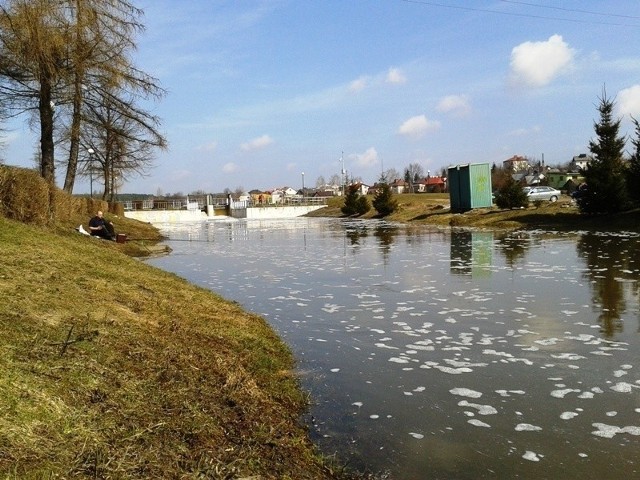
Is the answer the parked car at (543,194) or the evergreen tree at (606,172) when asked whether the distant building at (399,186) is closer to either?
the parked car at (543,194)

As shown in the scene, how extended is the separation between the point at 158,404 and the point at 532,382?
3682 mm

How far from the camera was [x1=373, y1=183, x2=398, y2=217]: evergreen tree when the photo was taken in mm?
56094

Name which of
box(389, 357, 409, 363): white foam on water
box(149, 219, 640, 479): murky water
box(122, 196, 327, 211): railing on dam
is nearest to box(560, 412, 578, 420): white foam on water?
box(149, 219, 640, 479): murky water

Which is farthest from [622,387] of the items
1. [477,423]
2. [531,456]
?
[531,456]

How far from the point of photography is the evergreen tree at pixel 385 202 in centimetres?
5609

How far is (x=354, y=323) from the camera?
8.59 m

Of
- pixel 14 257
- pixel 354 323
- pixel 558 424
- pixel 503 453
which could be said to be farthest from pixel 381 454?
pixel 14 257

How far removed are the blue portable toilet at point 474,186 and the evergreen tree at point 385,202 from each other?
1373cm

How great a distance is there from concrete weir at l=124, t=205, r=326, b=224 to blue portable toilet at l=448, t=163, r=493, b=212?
36356mm

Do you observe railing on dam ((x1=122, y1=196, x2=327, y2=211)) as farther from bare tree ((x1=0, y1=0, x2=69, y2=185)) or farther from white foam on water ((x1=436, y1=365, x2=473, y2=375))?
white foam on water ((x1=436, y1=365, x2=473, y2=375))

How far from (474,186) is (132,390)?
39.7m

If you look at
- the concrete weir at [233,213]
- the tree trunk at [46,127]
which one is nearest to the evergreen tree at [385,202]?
the concrete weir at [233,213]

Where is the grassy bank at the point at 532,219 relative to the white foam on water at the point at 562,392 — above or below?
above

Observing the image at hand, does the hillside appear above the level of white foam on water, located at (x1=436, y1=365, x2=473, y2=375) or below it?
above
